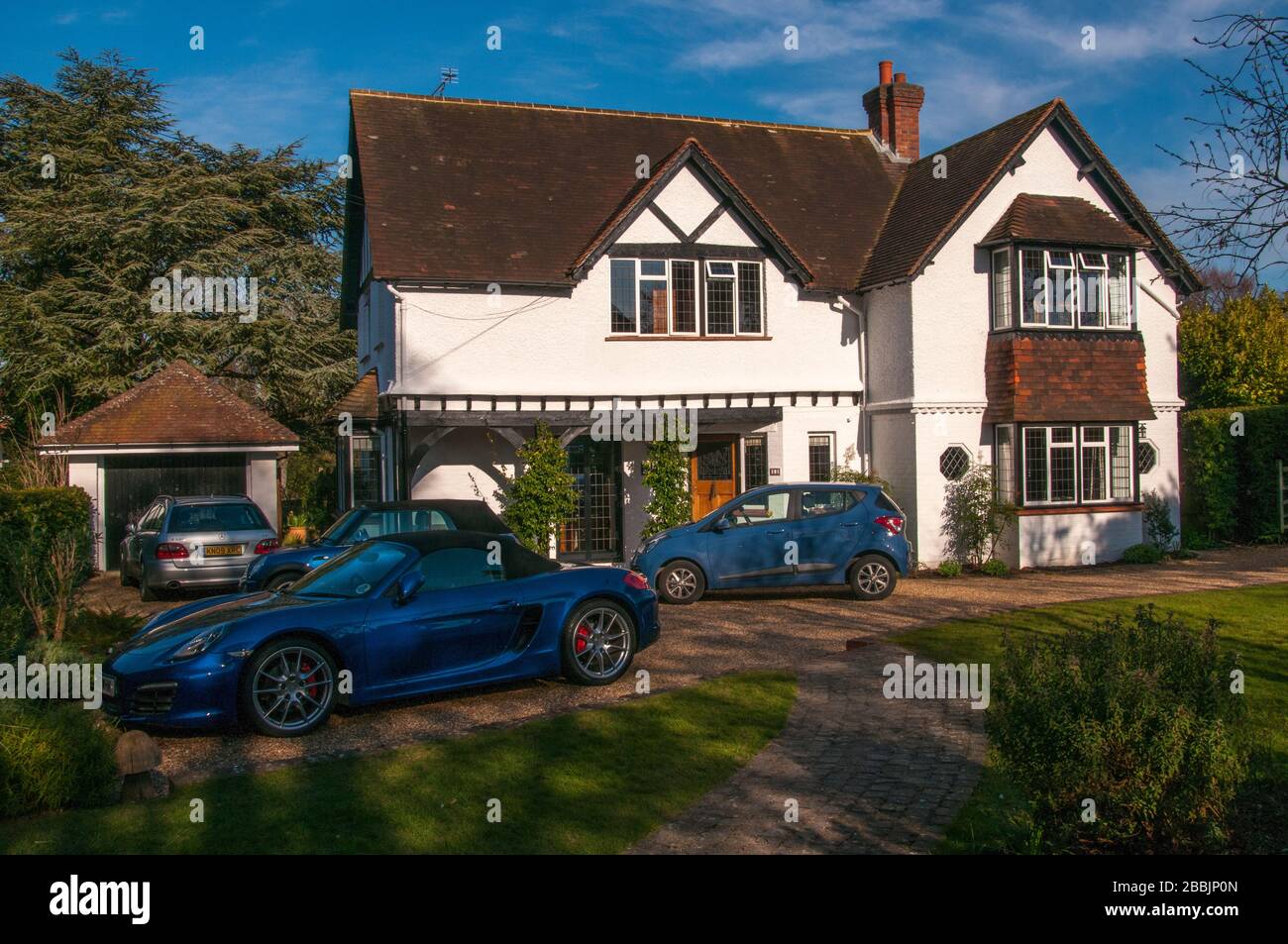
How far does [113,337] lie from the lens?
104 feet

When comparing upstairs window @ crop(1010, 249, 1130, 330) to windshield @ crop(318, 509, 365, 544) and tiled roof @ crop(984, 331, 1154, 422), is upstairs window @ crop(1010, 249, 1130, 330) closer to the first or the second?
tiled roof @ crop(984, 331, 1154, 422)

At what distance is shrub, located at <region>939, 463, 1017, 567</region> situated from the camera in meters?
19.7

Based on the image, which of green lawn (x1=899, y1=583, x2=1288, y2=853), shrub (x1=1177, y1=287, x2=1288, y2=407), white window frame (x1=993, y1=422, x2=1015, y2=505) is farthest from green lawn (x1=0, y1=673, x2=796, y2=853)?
shrub (x1=1177, y1=287, x2=1288, y2=407)

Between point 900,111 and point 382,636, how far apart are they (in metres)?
20.9

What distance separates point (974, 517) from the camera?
772 inches

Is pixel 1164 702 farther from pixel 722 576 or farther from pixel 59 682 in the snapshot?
pixel 722 576

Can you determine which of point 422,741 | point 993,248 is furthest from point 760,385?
point 422,741

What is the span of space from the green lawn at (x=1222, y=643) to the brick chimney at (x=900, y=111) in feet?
44.5

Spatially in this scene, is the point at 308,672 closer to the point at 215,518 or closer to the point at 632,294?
the point at 215,518

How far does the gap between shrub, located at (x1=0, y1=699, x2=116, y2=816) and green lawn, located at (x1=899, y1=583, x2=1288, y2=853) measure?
5029 mm

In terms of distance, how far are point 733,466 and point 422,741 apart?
1437cm

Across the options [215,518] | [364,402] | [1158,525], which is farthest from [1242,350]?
[215,518]

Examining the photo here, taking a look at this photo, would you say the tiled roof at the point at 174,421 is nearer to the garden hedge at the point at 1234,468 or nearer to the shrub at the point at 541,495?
the shrub at the point at 541,495

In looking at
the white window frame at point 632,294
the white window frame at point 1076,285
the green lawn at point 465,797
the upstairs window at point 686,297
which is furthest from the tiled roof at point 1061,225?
the green lawn at point 465,797
